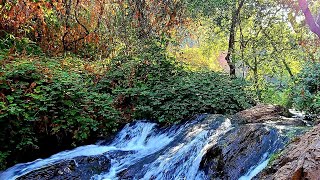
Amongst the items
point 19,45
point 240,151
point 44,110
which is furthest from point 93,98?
point 240,151

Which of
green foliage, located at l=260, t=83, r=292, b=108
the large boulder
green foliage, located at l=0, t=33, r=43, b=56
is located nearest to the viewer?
the large boulder

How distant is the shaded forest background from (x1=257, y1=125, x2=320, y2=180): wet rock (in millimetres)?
2698

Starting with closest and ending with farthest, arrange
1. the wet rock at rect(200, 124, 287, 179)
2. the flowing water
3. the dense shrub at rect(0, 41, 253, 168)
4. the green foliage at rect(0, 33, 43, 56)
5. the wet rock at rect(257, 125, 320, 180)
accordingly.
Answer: the wet rock at rect(257, 125, 320, 180) < the wet rock at rect(200, 124, 287, 179) < the flowing water < the dense shrub at rect(0, 41, 253, 168) < the green foliage at rect(0, 33, 43, 56)

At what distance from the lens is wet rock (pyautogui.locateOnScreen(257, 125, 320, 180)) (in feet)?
8.56

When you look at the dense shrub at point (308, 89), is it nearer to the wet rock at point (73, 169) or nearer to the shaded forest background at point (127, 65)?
the shaded forest background at point (127, 65)

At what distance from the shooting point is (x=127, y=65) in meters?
8.10

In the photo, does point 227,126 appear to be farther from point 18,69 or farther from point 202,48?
point 202,48

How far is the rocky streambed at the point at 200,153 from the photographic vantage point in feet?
10.6

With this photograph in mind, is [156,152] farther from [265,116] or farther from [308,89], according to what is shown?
[308,89]

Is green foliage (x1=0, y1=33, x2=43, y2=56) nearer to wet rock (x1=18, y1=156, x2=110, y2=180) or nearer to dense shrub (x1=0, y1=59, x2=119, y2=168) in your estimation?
dense shrub (x1=0, y1=59, x2=119, y2=168)

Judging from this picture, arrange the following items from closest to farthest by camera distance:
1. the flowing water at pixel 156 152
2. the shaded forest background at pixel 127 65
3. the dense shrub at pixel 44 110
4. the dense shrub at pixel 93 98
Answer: the flowing water at pixel 156 152 → the dense shrub at pixel 44 110 → the dense shrub at pixel 93 98 → the shaded forest background at pixel 127 65

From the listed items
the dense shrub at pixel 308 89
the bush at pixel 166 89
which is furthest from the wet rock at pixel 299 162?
the bush at pixel 166 89

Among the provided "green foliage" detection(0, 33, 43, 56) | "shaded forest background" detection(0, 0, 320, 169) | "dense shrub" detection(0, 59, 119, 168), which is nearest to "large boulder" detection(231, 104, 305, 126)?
"shaded forest background" detection(0, 0, 320, 169)

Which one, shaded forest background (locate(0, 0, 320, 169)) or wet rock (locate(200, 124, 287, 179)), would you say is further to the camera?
shaded forest background (locate(0, 0, 320, 169))
